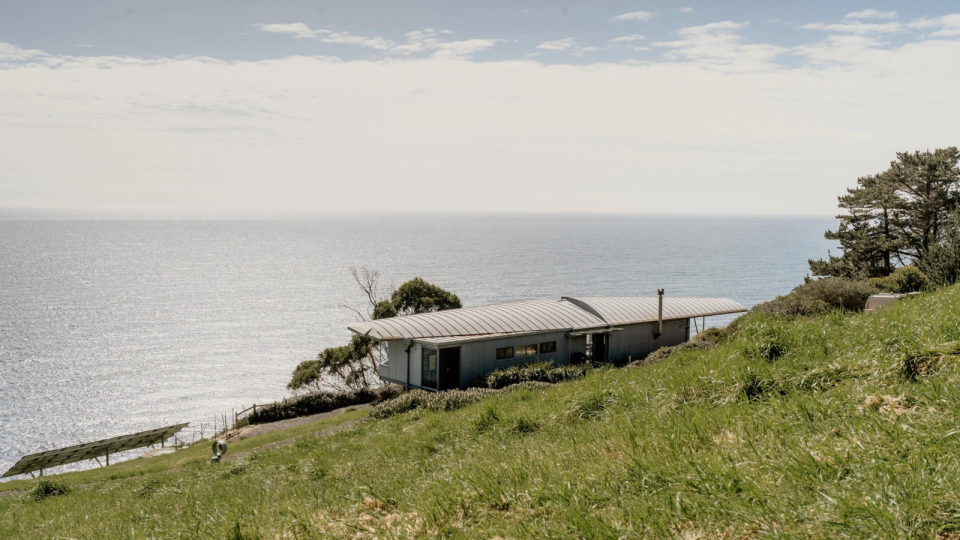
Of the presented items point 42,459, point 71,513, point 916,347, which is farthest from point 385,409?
point 42,459

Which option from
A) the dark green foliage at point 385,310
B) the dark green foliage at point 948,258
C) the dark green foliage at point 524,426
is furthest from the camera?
the dark green foliage at point 385,310

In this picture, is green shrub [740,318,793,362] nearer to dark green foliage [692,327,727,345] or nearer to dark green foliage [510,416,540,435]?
dark green foliage [510,416,540,435]

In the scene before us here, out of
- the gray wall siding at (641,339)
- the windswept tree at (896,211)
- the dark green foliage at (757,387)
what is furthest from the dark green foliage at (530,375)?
the windswept tree at (896,211)

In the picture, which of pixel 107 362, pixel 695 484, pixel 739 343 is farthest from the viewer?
pixel 107 362

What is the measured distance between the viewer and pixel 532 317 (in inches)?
1400

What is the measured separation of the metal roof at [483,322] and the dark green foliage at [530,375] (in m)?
3.14

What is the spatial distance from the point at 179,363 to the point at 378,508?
76.0 metres

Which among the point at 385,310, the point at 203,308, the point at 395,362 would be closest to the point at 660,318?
the point at 395,362

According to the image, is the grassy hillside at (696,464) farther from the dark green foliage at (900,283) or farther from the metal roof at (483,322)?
the dark green foliage at (900,283)

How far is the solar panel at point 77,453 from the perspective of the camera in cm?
3183

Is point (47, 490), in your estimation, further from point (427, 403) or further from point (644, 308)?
point (644, 308)

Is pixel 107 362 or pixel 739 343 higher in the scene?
pixel 739 343

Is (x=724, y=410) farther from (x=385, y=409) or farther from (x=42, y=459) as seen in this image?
(x=42, y=459)

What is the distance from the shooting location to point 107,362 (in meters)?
73.6
